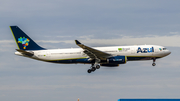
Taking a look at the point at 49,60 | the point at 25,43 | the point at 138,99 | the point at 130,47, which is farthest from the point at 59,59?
the point at 138,99

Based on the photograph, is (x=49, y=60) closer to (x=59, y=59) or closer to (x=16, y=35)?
(x=59, y=59)

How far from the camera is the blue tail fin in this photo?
309 ft

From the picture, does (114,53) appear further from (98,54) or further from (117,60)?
(98,54)

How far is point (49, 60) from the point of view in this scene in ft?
299

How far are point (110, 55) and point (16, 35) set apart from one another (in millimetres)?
24558

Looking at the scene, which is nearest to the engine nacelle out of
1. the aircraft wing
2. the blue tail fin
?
the aircraft wing

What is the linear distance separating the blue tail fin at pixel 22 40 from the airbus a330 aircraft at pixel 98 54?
1.70 metres

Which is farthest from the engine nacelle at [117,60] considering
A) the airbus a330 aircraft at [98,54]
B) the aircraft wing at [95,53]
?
the aircraft wing at [95,53]

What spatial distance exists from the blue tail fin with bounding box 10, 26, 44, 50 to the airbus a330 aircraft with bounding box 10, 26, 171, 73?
1.70m

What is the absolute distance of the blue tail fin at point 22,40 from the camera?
94188 millimetres

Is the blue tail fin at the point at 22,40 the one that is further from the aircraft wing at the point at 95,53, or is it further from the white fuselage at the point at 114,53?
the aircraft wing at the point at 95,53

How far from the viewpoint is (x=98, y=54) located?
8788cm

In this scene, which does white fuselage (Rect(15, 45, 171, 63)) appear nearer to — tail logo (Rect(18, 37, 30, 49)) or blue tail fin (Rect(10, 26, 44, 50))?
blue tail fin (Rect(10, 26, 44, 50))

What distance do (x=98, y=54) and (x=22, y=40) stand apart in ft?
66.5
